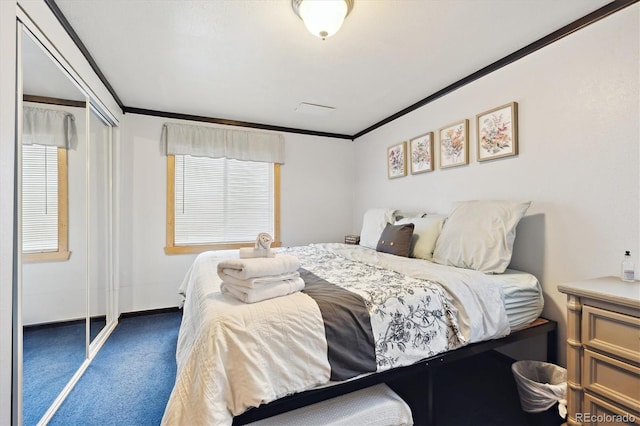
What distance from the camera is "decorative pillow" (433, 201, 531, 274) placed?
1.99m

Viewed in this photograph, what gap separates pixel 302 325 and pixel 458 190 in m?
2.14

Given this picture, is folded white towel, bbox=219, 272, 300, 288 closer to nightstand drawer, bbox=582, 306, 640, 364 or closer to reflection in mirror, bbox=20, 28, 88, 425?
reflection in mirror, bbox=20, 28, 88, 425

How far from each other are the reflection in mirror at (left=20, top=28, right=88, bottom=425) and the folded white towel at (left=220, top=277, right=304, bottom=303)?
104 cm

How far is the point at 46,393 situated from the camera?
1.72 m

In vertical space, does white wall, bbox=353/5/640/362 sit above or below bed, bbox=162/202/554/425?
above

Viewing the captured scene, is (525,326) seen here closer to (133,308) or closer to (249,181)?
(249,181)

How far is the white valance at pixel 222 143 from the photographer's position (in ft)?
11.3

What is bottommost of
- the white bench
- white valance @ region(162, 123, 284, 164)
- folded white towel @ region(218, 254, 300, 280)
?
the white bench

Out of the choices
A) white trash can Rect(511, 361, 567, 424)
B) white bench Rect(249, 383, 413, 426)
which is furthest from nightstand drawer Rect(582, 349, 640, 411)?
white bench Rect(249, 383, 413, 426)

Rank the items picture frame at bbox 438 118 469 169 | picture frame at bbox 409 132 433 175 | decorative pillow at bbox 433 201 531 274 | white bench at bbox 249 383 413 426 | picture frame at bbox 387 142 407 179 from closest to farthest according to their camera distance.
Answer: white bench at bbox 249 383 413 426 → decorative pillow at bbox 433 201 531 274 → picture frame at bbox 438 118 469 169 → picture frame at bbox 409 132 433 175 → picture frame at bbox 387 142 407 179

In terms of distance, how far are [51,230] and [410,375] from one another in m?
2.28

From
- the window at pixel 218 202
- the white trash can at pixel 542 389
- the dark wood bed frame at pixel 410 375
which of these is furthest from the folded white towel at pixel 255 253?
the window at pixel 218 202

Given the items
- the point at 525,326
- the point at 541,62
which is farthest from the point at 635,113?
the point at 525,326

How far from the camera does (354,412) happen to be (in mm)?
1354
